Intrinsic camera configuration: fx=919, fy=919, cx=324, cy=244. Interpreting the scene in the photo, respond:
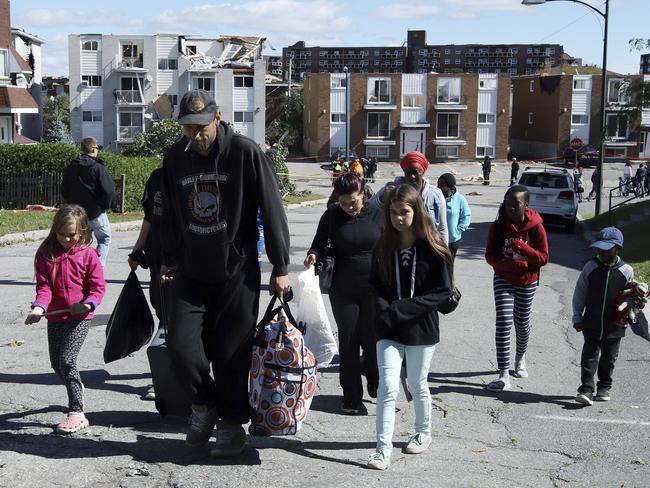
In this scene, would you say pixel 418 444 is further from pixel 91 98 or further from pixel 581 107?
pixel 581 107

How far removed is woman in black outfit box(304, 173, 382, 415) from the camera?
22.3 feet

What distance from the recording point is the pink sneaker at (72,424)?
6.07 metres

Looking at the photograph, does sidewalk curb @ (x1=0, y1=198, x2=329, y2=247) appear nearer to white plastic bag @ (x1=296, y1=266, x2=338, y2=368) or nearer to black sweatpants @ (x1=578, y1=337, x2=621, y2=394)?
white plastic bag @ (x1=296, y1=266, x2=338, y2=368)

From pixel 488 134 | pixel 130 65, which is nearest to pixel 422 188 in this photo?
pixel 130 65

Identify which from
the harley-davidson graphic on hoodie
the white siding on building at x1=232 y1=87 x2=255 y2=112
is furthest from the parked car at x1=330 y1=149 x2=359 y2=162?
the harley-davidson graphic on hoodie

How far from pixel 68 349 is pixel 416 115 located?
227 ft

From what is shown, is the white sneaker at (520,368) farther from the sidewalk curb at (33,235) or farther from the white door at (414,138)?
the white door at (414,138)

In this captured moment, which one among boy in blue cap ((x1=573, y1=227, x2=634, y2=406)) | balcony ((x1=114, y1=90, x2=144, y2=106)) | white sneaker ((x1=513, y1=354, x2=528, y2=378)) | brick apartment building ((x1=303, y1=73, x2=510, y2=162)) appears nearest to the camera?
boy in blue cap ((x1=573, y1=227, x2=634, y2=406))

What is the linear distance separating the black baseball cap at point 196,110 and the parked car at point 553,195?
19971 millimetres

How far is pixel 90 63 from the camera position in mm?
70250

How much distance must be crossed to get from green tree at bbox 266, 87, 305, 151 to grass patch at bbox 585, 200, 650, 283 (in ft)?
189

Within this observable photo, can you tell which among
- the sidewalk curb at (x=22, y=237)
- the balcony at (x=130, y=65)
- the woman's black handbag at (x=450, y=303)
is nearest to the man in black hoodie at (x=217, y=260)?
the woman's black handbag at (x=450, y=303)

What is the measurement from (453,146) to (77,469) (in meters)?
69.8

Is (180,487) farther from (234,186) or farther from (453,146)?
(453,146)
